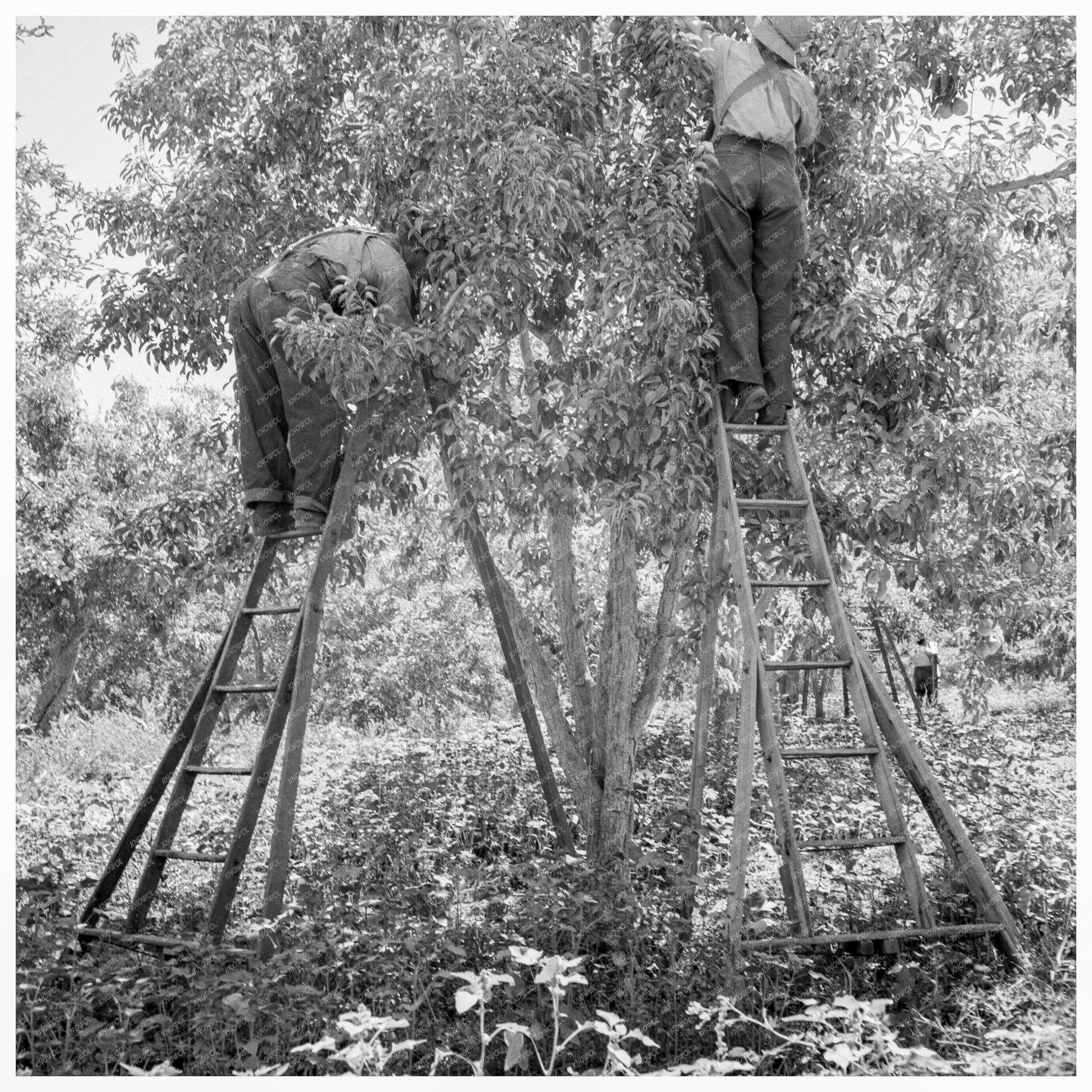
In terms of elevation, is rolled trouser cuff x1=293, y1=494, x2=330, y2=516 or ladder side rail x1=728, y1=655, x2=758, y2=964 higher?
rolled trouser cuff x1=293, y1=494, x2=330, y2=516

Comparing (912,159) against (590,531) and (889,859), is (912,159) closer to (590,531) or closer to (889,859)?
(889,859)

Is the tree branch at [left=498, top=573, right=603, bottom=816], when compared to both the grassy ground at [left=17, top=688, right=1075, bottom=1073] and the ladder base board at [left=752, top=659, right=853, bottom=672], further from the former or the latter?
the ladder base board at [left=752, top=659, right=853, bottom=672]

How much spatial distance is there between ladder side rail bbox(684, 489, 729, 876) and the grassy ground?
0.24 metres

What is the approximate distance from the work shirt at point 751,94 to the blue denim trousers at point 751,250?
55 millimetres

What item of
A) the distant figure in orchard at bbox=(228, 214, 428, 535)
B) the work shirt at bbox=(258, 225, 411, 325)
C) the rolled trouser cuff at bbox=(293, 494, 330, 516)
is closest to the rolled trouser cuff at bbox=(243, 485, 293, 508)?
the distant figure in orchard at bbox=(228, 214, 428, 535)

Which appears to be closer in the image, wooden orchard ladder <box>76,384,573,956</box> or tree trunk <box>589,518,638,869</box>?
wooden orchard ladder <box>76,384,573,956</box>

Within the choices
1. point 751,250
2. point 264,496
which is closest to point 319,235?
point 264,496

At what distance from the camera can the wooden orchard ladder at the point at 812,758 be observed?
4.48 meters

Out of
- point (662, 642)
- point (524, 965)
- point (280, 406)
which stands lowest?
point (524, 965)

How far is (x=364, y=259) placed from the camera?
5566 mm

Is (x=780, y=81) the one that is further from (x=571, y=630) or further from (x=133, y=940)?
(x=133, y=940)

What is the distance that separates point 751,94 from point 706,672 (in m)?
2.84

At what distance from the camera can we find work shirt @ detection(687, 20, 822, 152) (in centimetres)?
521

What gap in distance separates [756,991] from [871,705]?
1386 millimetres
